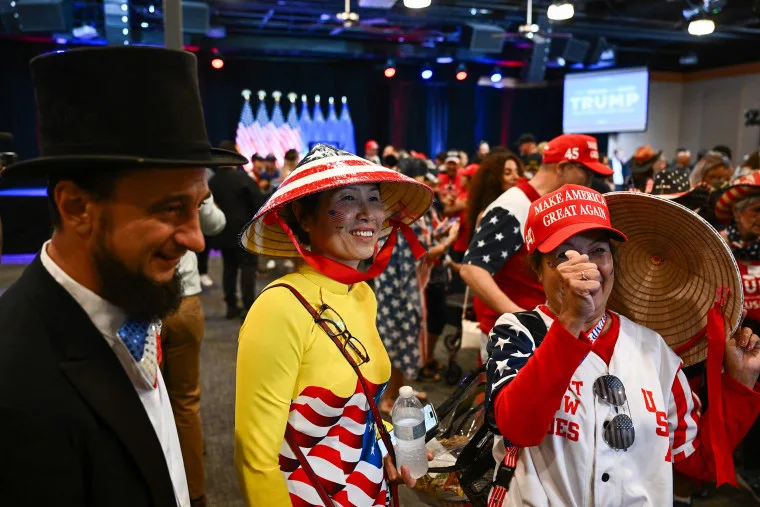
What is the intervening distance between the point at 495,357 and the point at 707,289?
1.95ft

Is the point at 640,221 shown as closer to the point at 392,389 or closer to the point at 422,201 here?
the point at 422,201

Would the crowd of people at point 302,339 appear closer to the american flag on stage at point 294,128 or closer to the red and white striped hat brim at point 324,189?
the red and white striped hat brim at point 324,189

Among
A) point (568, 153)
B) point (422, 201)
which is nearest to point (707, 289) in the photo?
point (422, 201)

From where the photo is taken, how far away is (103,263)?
0.88 metres

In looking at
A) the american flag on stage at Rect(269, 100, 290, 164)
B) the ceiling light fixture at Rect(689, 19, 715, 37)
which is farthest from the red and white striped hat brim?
the american flag on stage at Rect(269, 100, 290, 164)

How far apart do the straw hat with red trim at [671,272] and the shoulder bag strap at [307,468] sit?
877 mm

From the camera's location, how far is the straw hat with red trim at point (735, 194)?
267 centimetres

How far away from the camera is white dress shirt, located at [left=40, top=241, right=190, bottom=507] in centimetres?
88

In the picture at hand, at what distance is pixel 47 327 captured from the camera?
826 mm

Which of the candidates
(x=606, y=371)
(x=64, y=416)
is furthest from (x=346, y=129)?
(x=64, y=416)

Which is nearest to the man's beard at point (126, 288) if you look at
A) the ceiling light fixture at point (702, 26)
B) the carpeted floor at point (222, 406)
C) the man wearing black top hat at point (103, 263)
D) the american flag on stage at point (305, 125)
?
the man wearing black top hat at point (103, 263)

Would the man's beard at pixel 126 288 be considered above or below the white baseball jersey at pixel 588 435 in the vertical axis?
above

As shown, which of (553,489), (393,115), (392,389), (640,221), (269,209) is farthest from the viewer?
(393,115)

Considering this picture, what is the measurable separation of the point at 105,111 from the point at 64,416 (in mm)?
413
